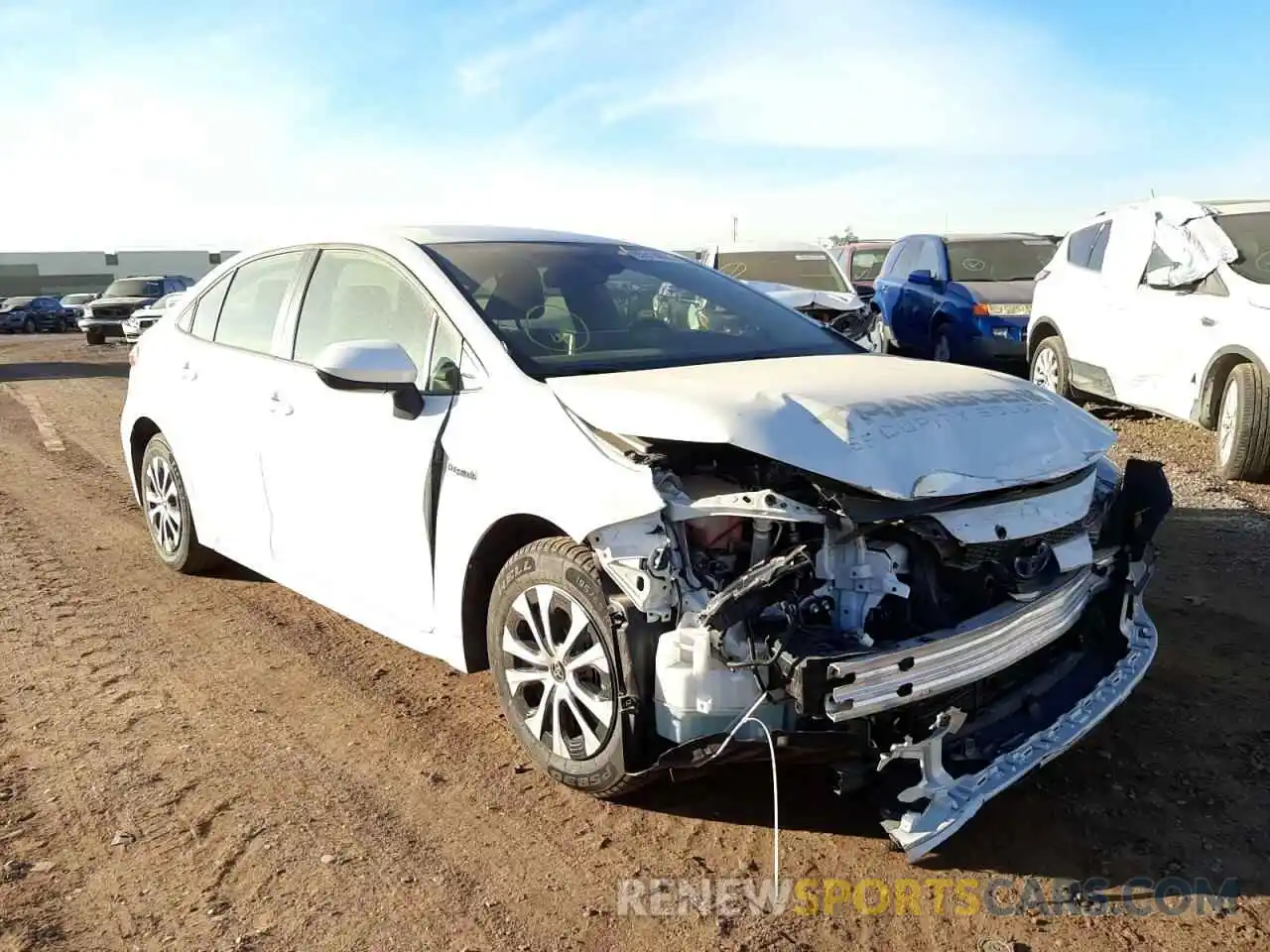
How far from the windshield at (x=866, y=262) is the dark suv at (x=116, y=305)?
56.4 feet

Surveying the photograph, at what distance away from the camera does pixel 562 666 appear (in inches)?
129

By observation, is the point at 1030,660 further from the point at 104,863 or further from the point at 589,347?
the point at 104,863

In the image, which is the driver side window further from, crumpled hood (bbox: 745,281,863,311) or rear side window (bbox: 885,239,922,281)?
rear side window (bbox: 885,239,922,281)

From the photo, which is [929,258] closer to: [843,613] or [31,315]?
[843,613]

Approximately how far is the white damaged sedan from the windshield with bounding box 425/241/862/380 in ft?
0.06

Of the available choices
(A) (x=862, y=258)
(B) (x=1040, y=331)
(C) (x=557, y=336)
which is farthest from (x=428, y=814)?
(A) (x=862, y=258)

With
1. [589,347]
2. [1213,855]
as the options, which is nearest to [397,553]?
[589,347]

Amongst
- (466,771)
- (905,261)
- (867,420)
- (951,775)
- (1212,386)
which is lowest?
(466,771)

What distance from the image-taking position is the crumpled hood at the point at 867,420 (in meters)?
2.94

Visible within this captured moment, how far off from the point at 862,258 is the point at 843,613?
54.2 ft

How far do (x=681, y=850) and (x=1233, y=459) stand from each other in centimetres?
584

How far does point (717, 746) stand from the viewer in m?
2.91

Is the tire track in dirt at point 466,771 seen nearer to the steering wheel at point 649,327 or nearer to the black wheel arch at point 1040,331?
the steering wheel at point 649,327

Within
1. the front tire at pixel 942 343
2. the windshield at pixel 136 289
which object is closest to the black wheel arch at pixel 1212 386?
the front tire at pixel 942 343
